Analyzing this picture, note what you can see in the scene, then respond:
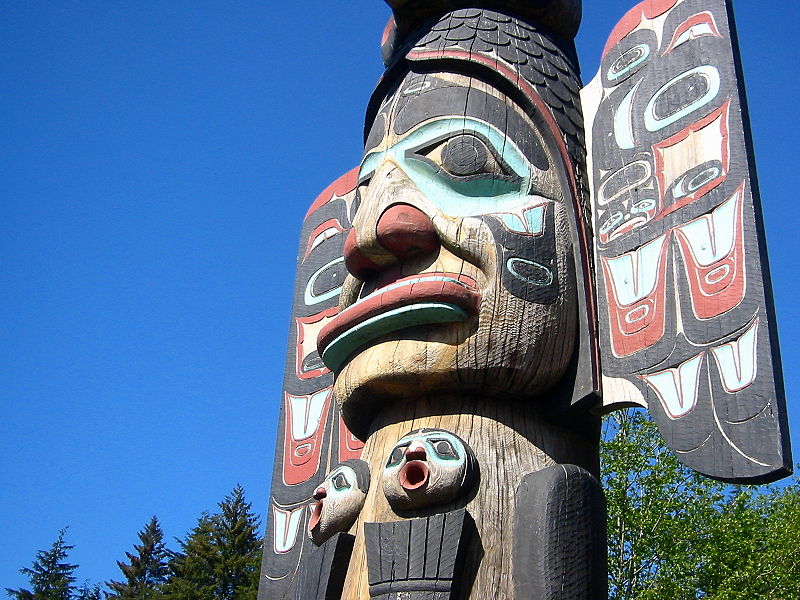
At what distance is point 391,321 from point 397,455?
1.81 ft

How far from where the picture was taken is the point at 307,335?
192 inches

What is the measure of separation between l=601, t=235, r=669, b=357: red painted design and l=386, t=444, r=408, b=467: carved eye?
2.89ft

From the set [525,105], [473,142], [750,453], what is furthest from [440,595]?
[525,105]

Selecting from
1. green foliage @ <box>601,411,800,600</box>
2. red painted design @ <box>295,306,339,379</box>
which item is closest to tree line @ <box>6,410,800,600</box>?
green foliage @ <box>601,411,800,600</box>

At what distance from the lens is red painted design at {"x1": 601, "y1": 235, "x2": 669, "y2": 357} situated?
10.8 feet

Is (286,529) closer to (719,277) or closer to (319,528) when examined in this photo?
(319,528)

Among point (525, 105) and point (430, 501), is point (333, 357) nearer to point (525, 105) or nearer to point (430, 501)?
point (430, 501)

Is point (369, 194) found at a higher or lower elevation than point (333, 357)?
higher

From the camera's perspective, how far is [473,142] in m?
3.96

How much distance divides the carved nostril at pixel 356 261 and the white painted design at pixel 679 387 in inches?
52.9

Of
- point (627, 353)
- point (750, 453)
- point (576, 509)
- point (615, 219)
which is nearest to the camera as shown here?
point (750, 453)

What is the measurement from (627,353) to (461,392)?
2.15ft

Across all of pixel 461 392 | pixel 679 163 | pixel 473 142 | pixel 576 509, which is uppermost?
pixel 473 142

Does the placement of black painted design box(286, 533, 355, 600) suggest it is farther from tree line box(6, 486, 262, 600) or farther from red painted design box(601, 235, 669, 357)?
tree line box(6, 486, 262, 600)
